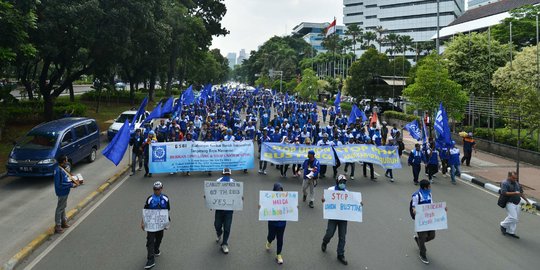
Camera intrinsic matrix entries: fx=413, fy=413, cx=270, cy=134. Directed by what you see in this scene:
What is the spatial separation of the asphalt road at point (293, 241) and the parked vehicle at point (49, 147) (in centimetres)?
268

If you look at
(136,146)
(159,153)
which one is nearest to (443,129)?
(159,153)

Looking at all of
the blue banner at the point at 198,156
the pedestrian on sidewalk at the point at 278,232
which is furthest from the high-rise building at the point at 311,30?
the pedestrian on sidewalk at the point at 278,232

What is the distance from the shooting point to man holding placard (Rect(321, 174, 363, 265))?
7527 mm

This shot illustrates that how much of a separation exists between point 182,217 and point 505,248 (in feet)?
22.9

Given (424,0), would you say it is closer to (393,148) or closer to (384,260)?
(393,148)

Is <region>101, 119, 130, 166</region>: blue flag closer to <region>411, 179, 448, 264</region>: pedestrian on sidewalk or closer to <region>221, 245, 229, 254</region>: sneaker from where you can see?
<region>221, 245, 229, 254</region>: sneaker

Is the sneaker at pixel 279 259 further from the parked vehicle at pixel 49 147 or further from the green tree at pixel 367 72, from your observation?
the green tree at pixel 367 72

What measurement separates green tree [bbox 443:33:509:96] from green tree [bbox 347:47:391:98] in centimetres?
1032

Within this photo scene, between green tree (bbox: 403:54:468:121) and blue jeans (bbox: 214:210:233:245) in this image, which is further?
green tree (bbox: 403:54:468:121)

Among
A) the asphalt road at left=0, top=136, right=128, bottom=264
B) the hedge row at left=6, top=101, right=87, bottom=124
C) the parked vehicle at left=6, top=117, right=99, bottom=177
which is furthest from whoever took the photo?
the hedge row at left=6, top=101, right=87, bottom=124

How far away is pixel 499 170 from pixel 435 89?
17.9ft

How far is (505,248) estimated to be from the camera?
8.41 metres

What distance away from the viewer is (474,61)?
1133 inches

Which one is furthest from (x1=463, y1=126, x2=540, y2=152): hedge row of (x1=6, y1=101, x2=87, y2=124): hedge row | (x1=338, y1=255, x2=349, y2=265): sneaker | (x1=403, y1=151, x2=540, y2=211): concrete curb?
(x1=6, y1=101, x2=87, y2=124): hedge row
